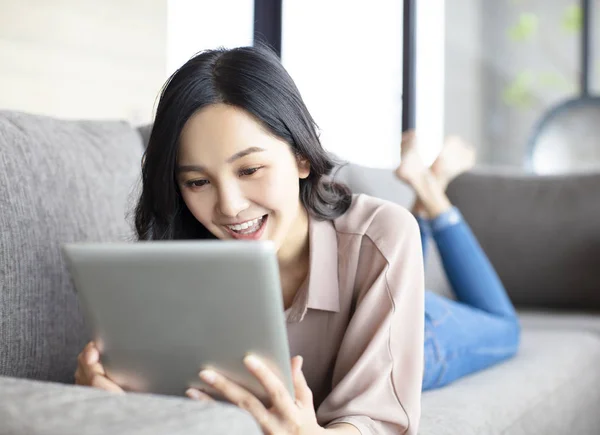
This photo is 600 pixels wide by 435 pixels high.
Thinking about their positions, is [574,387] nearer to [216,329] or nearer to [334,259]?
[334,259]

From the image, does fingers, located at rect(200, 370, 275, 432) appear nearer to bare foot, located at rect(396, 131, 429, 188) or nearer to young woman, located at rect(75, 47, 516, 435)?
young woman, located at rect(75, 47, 516, 435)

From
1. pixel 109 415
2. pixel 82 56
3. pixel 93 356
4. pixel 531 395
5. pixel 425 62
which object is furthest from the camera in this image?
pixel 425 62

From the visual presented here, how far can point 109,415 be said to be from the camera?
63cm

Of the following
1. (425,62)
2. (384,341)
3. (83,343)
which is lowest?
(83,343)

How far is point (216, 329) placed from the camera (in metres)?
0.79

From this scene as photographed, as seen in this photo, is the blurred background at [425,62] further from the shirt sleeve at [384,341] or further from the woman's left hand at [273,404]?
the woman's left hand at [273,404]

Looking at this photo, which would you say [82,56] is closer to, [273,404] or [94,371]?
[94,371]

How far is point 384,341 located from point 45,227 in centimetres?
60

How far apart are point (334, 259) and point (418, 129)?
3.73 metres

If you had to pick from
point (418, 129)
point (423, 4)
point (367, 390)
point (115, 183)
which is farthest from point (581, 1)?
point (367, 390)

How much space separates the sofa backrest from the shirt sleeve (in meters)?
1.26

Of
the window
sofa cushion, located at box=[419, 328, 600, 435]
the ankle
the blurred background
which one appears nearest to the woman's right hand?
sofa cushion, located at box=[419, 328, 600, 435]

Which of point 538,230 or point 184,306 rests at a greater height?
point 184,306

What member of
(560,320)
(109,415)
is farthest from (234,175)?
(560,320)
